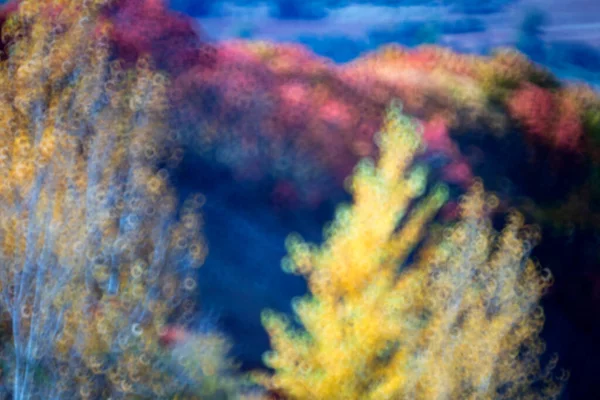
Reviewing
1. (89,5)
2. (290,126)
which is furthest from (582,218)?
(89,5)

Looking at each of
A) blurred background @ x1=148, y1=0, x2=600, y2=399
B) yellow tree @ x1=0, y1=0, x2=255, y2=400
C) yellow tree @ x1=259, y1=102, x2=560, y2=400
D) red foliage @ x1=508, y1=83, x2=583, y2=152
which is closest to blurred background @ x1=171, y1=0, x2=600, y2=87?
blurred background @ x1=148, y1=0, x2=600, y2=399

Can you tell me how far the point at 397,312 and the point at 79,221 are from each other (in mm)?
2621

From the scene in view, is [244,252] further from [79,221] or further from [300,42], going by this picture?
[300,42]

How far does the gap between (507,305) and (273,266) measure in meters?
2.25

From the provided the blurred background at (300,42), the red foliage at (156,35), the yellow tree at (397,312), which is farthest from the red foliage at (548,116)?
the red foliage at (156,35)

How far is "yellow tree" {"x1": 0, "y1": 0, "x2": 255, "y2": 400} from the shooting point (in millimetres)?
4164

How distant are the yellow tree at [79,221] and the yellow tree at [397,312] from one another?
1.23 metres

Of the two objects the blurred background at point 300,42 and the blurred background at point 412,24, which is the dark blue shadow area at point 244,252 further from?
the blurred background at point 412,24

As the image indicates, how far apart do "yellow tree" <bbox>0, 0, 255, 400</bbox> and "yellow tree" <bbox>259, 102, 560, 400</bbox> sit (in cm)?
123

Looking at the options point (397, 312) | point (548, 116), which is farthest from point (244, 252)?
point (548, 116)

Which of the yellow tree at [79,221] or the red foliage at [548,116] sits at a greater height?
the red foliage at [548,116]

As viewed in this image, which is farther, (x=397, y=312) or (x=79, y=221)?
(x=397, y=312)

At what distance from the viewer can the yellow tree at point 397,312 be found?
4.60 meters

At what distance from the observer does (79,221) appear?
4316 mm
